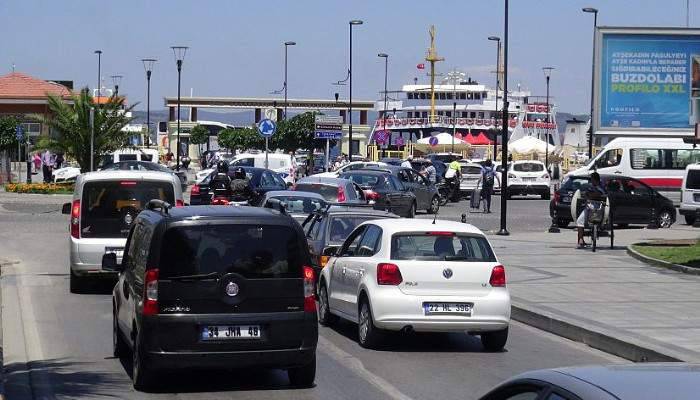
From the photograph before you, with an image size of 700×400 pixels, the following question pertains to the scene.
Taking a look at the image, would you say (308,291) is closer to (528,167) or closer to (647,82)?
(647,82)

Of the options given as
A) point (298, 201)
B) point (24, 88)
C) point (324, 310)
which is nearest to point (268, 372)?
point (324, 310)

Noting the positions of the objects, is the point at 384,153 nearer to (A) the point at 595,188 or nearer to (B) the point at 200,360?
(A) the point at 595,188

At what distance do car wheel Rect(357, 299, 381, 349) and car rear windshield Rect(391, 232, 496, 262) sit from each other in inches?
28.3

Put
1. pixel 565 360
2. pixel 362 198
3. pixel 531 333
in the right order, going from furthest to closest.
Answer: pixel 362 198
pixel 531 333
pixel 565 360

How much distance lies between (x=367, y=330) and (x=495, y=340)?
147 centimetres

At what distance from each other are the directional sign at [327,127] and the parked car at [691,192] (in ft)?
45.5

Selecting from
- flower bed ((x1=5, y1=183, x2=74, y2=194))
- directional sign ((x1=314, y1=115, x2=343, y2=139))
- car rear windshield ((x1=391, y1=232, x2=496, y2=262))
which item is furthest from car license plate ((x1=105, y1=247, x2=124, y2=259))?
flower bed ((x1=5, y1=183, x2=74, y2=194))

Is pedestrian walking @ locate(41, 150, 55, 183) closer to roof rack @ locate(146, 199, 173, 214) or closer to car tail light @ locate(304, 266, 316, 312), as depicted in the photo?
roof rack @ locate(146, 199, 173, 214)

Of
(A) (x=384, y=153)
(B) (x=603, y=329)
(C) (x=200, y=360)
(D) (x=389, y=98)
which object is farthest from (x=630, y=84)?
(D) (x=389, y=98)

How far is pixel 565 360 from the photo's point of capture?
13.2m

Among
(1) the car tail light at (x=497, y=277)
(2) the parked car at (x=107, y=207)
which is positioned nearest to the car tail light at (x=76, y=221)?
(2) the parked car at (x=107, y=207)

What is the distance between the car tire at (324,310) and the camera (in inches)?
628

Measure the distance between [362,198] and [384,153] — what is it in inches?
2847

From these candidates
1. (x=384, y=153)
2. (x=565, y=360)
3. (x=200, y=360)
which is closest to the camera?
(x=200, y=360)
